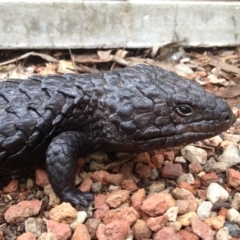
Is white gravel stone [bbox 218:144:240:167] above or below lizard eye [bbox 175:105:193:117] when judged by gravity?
below

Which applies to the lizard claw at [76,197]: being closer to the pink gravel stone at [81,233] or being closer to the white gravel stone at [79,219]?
the white gravel stone at [79,219]

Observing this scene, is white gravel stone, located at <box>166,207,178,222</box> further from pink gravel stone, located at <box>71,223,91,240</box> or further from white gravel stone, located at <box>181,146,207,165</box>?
white gravel stone, located at <box>181,146,207,165</box>

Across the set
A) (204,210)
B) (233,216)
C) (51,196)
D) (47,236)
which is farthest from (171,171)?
(47,236)

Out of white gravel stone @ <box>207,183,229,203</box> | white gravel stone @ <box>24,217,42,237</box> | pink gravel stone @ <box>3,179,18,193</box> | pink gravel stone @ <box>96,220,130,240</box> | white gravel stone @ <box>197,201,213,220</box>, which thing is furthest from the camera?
pink gravel stone @ <box>3,179,18,193</box>

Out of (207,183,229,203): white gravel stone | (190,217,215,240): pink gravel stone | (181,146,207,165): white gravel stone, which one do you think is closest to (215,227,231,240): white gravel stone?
(190,217,215,240): pink gravel stone

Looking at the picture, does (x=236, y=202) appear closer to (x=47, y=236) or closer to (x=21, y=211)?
(x=47, y=236)
